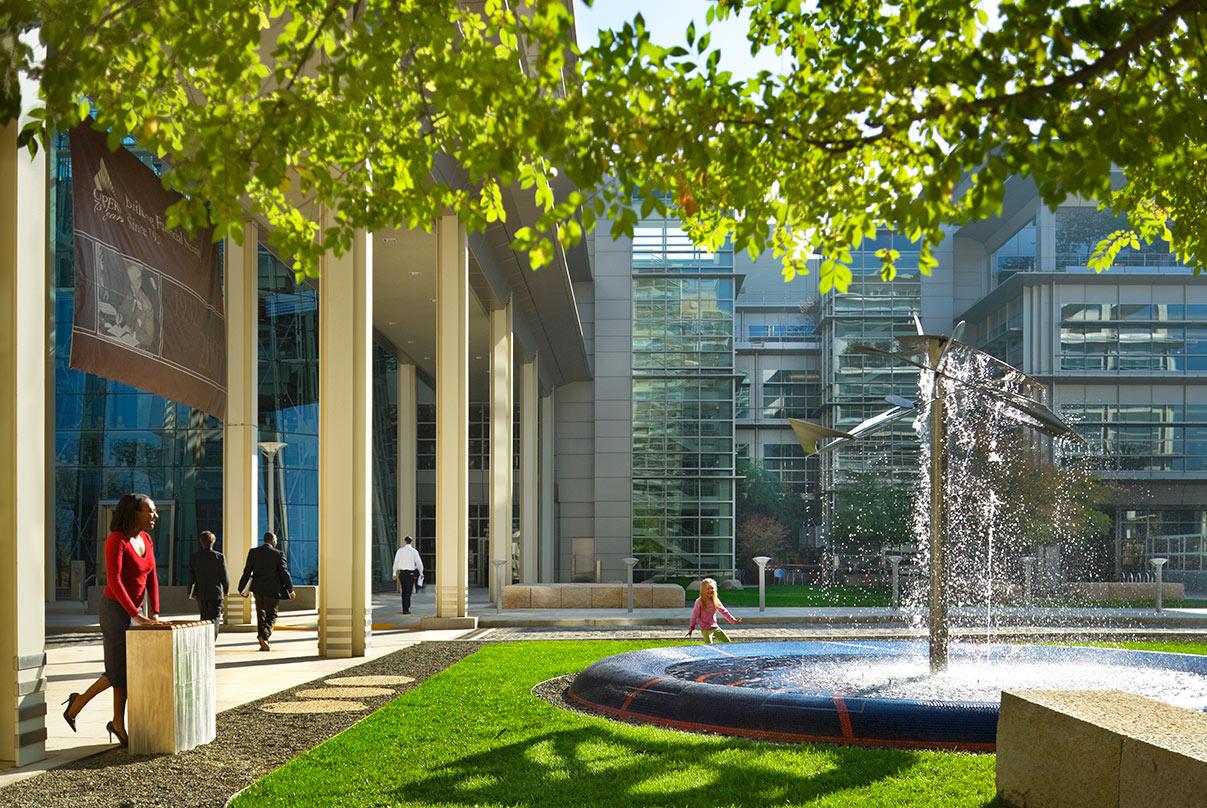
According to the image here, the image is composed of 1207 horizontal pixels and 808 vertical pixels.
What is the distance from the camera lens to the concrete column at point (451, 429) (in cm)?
2319

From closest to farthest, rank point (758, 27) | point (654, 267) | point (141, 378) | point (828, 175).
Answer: point (828, 175)
point (758, 27)
point (141, 378)
point (654, 267)

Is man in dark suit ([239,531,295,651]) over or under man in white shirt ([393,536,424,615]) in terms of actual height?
over

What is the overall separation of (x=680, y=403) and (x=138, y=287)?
3734 cm

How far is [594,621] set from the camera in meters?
24.9

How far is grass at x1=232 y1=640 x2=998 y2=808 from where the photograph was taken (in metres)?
7.52

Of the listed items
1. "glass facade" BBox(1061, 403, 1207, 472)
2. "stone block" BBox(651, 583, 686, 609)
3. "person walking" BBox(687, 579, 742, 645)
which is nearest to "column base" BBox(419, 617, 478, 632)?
"stone block" BBox(651, 583, 686, 609)

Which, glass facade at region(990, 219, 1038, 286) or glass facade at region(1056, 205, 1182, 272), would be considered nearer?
glass facade at region(1056, 205, 1182, 272)

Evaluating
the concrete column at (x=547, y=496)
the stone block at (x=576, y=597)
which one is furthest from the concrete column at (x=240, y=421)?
the concrete column at (x=547, y=496)

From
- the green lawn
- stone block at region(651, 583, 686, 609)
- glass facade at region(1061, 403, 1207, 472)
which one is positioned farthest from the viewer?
glass facade at region(1061, 403, 1207, 472)

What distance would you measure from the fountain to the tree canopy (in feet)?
13.4

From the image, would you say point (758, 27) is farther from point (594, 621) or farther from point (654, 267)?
point (654, 267)

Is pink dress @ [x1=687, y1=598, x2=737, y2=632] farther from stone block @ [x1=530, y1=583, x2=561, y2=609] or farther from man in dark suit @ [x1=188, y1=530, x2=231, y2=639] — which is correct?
stone block @ [x1=530, y1=583, x2=561, y2=609]

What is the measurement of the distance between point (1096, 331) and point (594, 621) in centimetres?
3723

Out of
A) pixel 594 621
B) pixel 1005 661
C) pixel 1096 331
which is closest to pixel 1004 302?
pixel 1096 331
